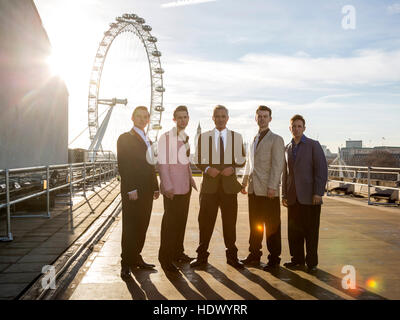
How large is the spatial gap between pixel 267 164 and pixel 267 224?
0.62 meters

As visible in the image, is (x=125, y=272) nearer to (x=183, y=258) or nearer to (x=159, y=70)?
(x=183, y=258)

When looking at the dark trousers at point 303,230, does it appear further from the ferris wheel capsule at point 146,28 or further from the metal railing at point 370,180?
the ferris wheel capsule at point 146,28

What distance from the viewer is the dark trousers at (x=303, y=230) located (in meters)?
4.00

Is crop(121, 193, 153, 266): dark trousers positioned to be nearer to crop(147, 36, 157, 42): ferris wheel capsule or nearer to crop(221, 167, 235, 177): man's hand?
crop(221, 167, 235, 177): man's hand

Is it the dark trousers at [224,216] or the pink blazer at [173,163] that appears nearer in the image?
the pink blazer at [173,163]

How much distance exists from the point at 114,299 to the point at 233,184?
64.4 inches

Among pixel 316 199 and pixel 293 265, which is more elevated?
pixel 316 199

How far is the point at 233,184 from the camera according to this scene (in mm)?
4094

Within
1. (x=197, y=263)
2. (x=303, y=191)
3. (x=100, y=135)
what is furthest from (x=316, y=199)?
(x=100, y=135)

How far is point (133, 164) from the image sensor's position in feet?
12.6

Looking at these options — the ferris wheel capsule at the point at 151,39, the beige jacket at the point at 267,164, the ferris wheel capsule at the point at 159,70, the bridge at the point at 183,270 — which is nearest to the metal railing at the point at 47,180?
the bridge at the point at 183,270

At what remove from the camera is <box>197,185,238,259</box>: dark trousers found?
13.6 ft

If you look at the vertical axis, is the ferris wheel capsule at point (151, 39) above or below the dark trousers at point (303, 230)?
above

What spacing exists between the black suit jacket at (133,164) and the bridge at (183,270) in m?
0.83
